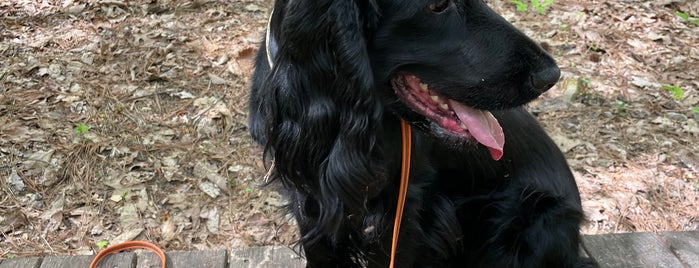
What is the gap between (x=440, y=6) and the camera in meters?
1.64

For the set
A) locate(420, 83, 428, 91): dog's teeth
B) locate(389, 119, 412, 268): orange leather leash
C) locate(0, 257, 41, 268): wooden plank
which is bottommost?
locate(0, 257, 41, 268): wooden plank

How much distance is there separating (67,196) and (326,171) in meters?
2.17

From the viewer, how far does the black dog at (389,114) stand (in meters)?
1.56

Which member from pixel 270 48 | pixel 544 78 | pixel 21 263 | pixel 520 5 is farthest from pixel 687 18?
pixel 21 263

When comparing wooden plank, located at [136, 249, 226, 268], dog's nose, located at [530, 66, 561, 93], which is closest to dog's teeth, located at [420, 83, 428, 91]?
dog's nose, located at [530, 66, 561, 93]

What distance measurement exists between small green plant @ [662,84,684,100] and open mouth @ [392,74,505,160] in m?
3.06

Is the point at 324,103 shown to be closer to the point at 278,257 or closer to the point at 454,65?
the point at 454,65

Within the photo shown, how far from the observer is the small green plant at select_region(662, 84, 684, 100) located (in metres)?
4.31

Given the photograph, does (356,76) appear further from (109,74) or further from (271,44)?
(109,74)

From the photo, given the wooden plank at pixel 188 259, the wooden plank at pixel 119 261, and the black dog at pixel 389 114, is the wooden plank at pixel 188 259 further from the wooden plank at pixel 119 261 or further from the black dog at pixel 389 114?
the black dog at pixel 389 114

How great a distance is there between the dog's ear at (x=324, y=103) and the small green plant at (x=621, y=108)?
292 centimetres

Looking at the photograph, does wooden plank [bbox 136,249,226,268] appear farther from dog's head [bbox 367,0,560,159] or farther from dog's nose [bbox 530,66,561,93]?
dog's nose [bbox 530,66,561,93]

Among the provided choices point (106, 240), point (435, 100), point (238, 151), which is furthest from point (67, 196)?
point (435, 100)

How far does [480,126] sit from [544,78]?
214 millimetres
